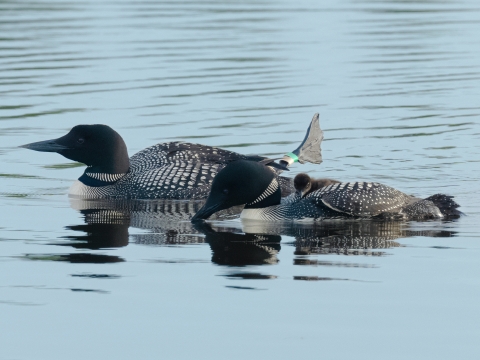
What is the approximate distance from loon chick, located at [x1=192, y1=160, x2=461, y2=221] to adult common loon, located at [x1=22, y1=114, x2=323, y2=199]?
121cm

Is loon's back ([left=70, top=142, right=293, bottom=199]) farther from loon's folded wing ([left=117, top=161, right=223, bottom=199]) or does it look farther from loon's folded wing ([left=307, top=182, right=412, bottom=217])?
loon's folded wing ([left=307, top=182, right=412, bottom=217])

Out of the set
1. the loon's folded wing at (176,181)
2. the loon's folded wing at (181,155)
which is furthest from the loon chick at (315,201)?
the loon's folded wing at (181,155)

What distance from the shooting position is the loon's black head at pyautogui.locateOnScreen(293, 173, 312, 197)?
843cm

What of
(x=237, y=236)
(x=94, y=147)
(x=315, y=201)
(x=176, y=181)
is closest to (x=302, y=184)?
(x=315, y=201)

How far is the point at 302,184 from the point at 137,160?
2.03 m

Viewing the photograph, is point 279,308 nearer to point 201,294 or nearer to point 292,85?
point 201,294

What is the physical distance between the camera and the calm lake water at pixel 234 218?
5.41 meters

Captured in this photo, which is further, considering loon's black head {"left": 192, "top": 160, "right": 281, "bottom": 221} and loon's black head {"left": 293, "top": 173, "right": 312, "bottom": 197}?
loon's black head {"left": 293, "top": 173, "right": 312, "bottom": 197}

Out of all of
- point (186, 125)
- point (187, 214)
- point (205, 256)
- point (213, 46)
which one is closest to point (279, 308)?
point (205, 256)

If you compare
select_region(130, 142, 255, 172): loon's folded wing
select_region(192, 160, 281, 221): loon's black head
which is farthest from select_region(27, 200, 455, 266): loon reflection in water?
select_region(130, 142, 255, 172): loon's folded wing

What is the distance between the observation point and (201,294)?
5961 mm

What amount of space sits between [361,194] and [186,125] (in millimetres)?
4623

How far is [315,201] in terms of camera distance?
8.19m

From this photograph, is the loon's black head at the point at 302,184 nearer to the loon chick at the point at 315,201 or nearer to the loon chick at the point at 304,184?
the loon chick at the point at 304,184
